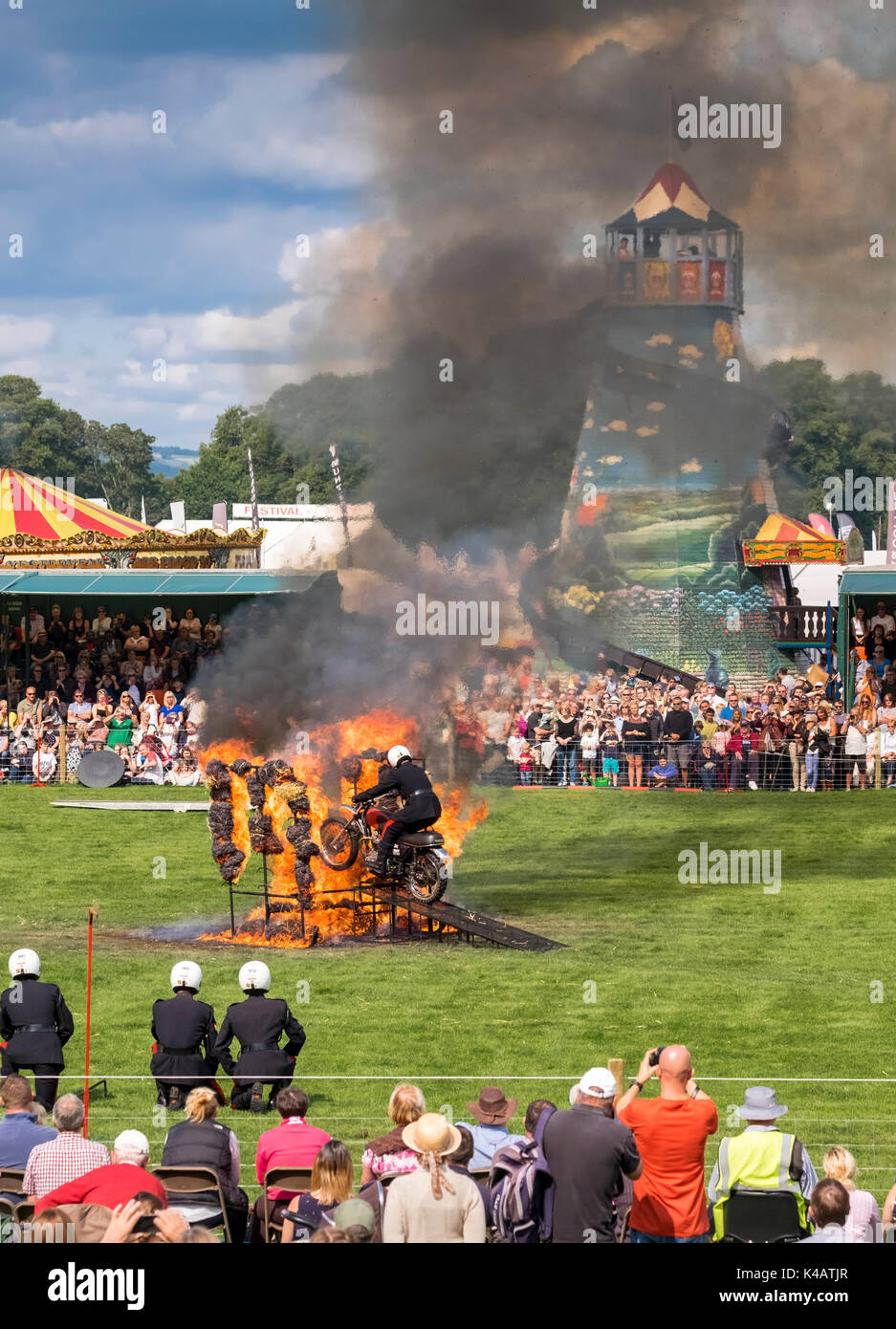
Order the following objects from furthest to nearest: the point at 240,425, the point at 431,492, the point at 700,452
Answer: the point at 240,425 < the point at 700,452 < the point at 431,492

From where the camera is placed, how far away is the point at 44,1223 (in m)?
7.71

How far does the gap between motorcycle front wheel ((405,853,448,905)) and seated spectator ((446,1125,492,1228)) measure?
34.0ft

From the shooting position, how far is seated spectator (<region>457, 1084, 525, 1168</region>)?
9.80m

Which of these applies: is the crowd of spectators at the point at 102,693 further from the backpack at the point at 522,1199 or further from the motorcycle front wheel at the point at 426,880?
the backpack at the point at 522,1199

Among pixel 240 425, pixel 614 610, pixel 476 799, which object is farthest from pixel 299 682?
A: pixel 240 425

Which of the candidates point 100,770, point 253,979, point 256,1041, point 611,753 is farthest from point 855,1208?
point 100,770

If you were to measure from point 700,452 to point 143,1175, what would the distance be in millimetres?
48291

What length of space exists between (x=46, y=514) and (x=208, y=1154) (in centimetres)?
4175

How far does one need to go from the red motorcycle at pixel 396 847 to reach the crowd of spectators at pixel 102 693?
1545cm

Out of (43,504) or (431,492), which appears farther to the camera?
(43,504)

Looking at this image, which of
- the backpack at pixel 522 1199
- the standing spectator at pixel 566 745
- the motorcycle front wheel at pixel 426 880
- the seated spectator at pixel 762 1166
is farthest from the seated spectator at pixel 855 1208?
the standing spectator at pixel 566 745

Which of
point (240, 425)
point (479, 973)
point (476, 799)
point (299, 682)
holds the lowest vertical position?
point (479, 973)

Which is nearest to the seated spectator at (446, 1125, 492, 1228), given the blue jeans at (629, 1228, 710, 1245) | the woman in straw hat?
the woman in straw hat
